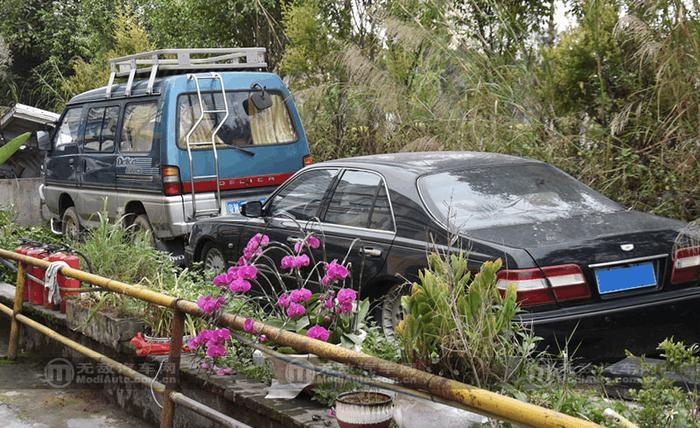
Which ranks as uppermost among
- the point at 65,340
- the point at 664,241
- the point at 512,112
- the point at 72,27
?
the point at 72,27

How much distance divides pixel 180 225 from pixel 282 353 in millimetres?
5438

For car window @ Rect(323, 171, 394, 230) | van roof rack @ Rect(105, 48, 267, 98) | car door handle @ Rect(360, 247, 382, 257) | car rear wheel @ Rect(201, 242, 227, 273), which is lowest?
car rear wheel @ Rect(201, 242, 227, 273)

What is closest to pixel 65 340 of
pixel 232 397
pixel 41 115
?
pixel 232 397

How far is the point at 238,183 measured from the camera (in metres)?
9.85

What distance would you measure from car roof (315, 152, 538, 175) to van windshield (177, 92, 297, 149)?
3301 millimetres

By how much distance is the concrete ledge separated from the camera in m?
3.95

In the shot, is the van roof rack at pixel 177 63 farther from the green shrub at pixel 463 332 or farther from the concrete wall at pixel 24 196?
the green shrub at pixel 463 332

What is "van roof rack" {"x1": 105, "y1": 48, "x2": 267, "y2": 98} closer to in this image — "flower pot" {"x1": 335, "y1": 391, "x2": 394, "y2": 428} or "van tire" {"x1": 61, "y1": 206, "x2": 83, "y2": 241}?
"van tire" {"x1": 61, "y1": 206, "x2": 83, "y2": 241}

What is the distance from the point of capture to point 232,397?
4320 millimetres

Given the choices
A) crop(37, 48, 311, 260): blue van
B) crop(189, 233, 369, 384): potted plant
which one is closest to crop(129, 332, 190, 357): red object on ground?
crop(189, 233, 369, 384): potted plant

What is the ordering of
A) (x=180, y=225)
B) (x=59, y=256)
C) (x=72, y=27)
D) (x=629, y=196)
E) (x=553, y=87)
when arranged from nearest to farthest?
(x=59, y=256) < (x=629, y=196) < (x=553, y=87) < (x=180, y=225) < (x=72, y=27)

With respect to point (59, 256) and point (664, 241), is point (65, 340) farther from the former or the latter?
point (664, 241)

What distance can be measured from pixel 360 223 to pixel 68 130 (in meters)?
6.90

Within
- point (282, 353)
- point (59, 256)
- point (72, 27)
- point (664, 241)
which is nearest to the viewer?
point (282, 353)
